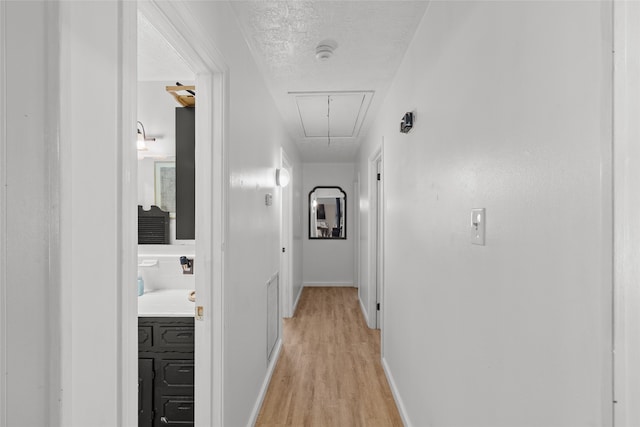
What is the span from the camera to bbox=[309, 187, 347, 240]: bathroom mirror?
6.50 metres

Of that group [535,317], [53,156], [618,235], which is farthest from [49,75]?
[535,317]

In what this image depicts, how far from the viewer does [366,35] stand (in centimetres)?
198

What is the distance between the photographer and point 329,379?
2844 millimetres

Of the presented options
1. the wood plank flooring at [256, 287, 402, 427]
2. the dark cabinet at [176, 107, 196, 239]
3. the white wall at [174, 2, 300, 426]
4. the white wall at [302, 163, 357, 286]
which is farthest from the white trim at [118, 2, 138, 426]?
the white wall at [302, 163, 357, 286]

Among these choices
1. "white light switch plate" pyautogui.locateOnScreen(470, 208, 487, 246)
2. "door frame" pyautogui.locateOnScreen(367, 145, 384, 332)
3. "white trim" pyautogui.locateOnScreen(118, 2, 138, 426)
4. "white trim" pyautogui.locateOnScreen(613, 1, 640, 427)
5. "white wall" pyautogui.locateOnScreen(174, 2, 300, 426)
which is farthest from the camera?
"door frame" pyautogui.locateOnScreen(367, 145, 384, 332)

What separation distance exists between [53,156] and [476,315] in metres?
1.26

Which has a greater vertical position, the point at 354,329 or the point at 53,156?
the point at 53,156

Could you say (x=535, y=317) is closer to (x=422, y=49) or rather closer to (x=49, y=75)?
(x=49, y=75)

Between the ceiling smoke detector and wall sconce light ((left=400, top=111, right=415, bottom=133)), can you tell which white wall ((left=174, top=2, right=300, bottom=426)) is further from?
wall sconce light ((left=400, top=111, right=415, bottom=133))

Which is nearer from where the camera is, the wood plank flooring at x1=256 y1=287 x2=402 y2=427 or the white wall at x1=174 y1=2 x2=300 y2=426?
the white wall at x1=174 y1=2 x2=300 y2=426

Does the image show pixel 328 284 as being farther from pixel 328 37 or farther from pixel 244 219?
pixel 328 37

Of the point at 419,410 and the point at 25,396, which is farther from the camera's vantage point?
the point at 419,410

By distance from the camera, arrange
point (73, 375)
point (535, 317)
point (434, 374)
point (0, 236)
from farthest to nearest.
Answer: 1. point (434, 374)
2. point (535, 317)
3. point (73, 375)
4. point (0, 236)

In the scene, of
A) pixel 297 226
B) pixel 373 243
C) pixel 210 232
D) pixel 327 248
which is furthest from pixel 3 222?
pixel 327 248
